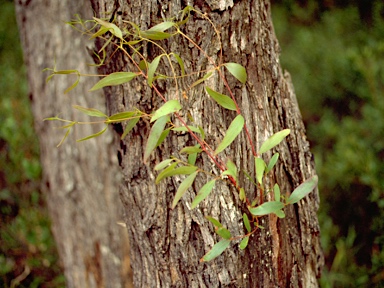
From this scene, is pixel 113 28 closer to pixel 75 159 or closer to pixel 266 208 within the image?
pixel 266 208

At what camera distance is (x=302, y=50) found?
11.9 feet

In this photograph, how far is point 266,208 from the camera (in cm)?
113

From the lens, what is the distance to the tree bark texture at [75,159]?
7.75 ft

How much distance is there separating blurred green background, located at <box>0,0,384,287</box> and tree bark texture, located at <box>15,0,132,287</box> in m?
0.50

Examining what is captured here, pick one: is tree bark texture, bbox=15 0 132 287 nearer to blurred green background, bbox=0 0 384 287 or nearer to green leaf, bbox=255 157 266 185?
blurred green background, bbox=0 0 384 287

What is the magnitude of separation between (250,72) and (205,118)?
195mm

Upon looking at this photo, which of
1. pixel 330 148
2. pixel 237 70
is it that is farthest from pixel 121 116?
pixel 330 148

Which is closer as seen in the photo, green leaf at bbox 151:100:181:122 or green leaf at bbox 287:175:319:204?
green leaf at bbox 151:100:181:122

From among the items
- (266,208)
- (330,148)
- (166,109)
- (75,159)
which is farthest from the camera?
(330,148)

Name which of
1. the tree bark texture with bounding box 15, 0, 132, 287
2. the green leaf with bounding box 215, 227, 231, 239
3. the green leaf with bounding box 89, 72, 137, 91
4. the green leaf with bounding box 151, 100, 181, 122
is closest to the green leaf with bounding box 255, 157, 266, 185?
the green leaf with bounding box 215, 227, 231, 239

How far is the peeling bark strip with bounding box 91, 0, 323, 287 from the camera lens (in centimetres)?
118

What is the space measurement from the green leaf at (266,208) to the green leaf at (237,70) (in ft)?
1.11

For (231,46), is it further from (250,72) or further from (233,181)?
(233,181)

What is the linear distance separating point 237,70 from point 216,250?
1.57 ft
